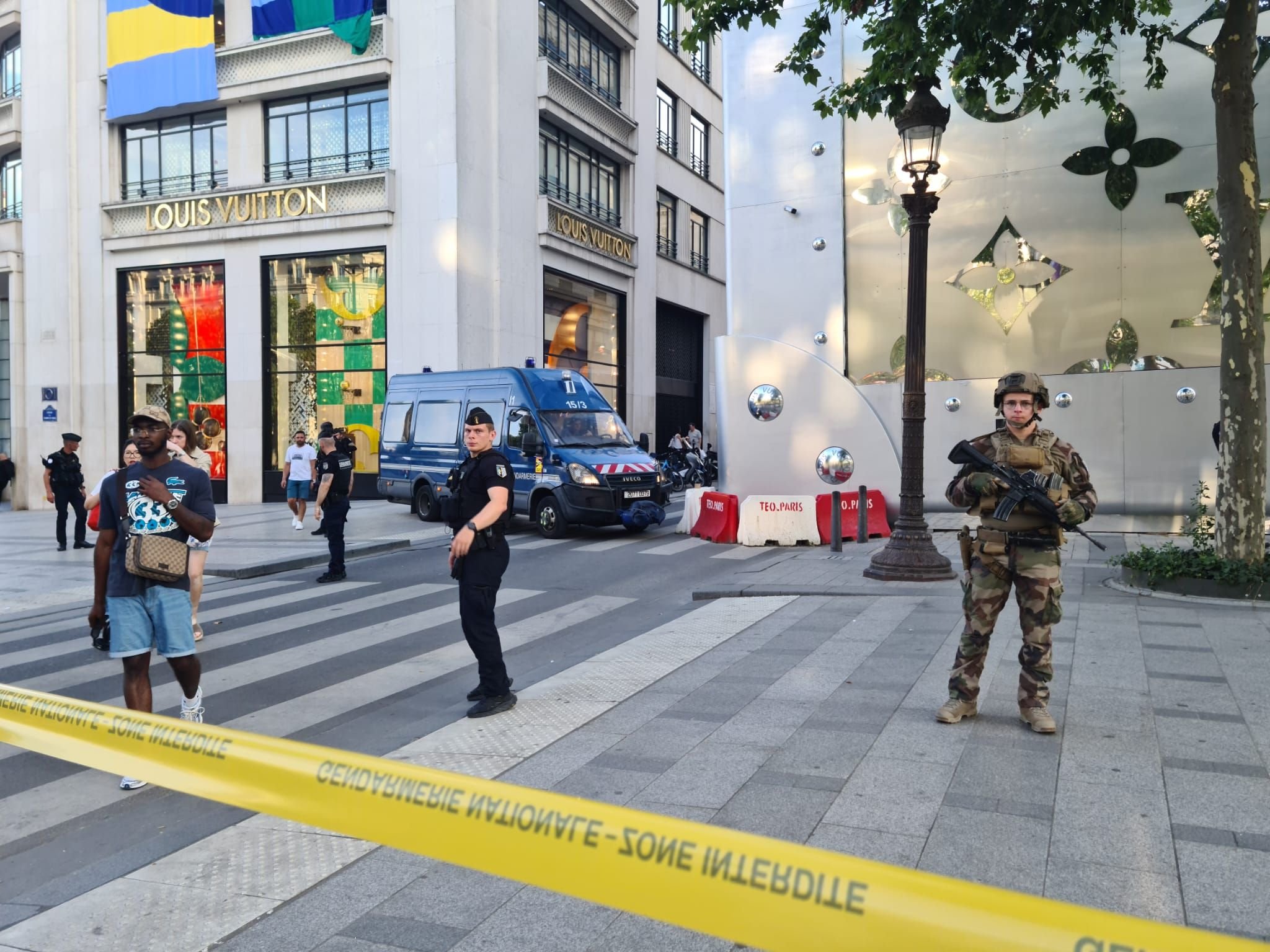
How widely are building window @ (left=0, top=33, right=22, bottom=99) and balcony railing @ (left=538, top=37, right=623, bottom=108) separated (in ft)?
51.2

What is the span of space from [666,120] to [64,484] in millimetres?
24861

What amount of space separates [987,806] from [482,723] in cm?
272

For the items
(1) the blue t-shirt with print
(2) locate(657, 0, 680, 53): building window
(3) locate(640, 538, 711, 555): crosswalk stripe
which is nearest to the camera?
(1) the blue t-shirt with print

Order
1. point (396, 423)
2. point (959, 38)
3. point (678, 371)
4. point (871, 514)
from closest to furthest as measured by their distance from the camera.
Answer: point (959, 38) → point (871, 514) → point (396, 423) → point (678, 371)

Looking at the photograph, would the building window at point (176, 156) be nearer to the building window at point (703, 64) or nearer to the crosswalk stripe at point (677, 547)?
the crosswalk stripe at point (677, 547)

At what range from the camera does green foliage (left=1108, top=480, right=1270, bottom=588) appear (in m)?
7.98

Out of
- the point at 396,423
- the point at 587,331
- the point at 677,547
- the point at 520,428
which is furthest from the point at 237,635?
the point at 587,331

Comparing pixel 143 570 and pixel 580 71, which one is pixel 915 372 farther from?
pixel 580 71

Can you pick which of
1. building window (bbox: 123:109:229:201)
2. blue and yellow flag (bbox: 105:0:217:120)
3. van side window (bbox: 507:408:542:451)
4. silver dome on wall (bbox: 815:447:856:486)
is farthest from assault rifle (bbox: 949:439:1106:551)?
blue and yellow flag (bbox: 105:0:217:120)

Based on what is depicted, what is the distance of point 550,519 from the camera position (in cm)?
1512

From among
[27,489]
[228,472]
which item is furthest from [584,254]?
[27,489]

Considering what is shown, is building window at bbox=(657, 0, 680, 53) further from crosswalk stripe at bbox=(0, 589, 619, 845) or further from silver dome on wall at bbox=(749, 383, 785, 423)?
crosswalk stripe at bbox=(0, 589, 619, 845)

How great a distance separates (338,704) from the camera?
601 centimetres

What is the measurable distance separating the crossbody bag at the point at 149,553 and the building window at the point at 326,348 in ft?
62.5
